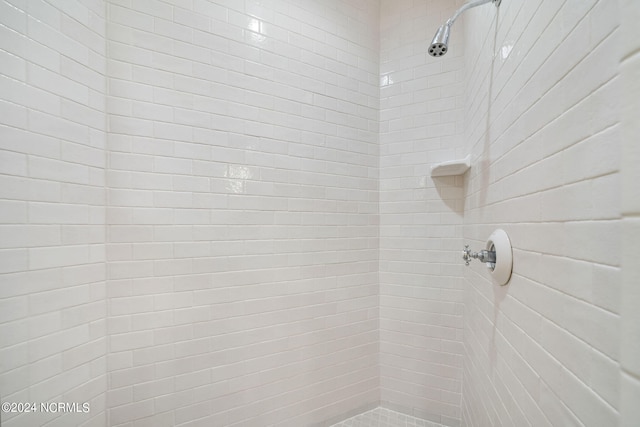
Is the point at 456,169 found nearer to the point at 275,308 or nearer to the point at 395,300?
the point at 395,300

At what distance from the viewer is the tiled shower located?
507 millimetres

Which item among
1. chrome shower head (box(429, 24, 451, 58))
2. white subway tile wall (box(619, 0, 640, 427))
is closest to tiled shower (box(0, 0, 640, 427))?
white subway tile wall (box(619, 0, 640, 427))

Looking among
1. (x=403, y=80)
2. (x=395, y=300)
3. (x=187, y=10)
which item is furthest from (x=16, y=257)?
(x=403, y=80)

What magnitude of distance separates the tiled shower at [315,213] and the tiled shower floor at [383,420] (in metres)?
0.02

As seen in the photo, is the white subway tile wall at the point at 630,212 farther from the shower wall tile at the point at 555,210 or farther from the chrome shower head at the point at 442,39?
the chrome shower head at the point at 442,39

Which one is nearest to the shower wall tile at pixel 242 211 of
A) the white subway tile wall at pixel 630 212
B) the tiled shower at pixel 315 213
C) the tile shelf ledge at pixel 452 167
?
the tiled shower at pixel 315 213

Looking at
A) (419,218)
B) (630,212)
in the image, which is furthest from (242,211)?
(630,212)

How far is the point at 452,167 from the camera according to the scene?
62.4 inches

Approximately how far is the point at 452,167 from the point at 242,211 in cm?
122

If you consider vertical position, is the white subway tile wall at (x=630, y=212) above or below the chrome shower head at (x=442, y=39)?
below

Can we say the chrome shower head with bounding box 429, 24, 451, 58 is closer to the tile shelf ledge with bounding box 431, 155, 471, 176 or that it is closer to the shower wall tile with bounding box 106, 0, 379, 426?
the tile shelf ledge with bounding box 431, 155, 471, 176

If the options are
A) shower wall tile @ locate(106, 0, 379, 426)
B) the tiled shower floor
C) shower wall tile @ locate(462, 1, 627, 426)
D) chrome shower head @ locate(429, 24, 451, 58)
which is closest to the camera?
shower wall tile @ locate(462, 1, 627, 426)

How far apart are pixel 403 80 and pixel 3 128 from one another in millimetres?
1960

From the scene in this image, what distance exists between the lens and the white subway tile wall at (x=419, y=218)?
5.59 ft
